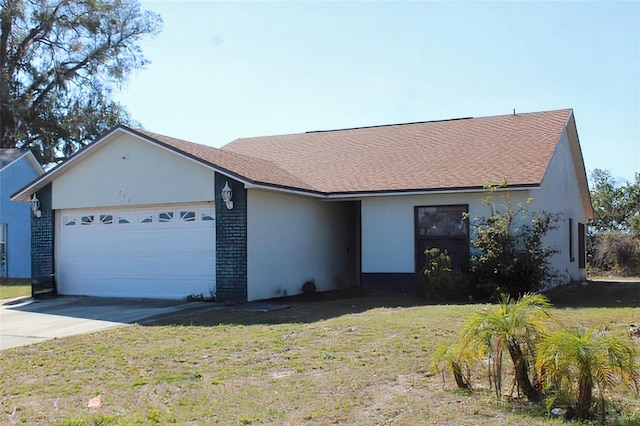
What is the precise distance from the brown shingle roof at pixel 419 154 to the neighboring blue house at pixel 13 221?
38.3 feet

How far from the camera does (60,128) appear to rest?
1580 inches

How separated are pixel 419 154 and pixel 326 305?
753 centimetres

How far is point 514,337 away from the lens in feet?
20.0

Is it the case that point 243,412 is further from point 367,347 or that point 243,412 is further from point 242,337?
point 242,337

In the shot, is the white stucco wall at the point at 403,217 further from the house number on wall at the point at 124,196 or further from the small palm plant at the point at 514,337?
the small palm plant at the point at 514,337

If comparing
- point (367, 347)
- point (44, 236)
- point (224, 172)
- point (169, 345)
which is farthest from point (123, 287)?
point (367, 347)

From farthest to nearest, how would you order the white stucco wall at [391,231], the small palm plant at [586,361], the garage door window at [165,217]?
the white stucco wall at [391,231]
the garage door window at [165,217]
the small palm plant at [586,361]

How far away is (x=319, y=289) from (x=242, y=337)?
8.74 m

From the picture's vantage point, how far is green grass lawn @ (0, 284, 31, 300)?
19.5 meters

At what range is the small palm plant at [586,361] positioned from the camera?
5.36m

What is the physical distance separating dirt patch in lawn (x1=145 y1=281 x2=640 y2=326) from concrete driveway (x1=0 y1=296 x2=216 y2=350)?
924 millimetres

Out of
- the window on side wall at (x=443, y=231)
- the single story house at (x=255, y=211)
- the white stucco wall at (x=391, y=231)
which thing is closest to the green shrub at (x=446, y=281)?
the window on side wall at (x=443, y=231)

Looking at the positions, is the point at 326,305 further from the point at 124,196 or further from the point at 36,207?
the point at 36,207

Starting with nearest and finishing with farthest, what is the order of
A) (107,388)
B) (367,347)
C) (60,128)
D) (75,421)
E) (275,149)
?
(75,421)
(107,388)
(367,347)
(275,149)
(60,128)
